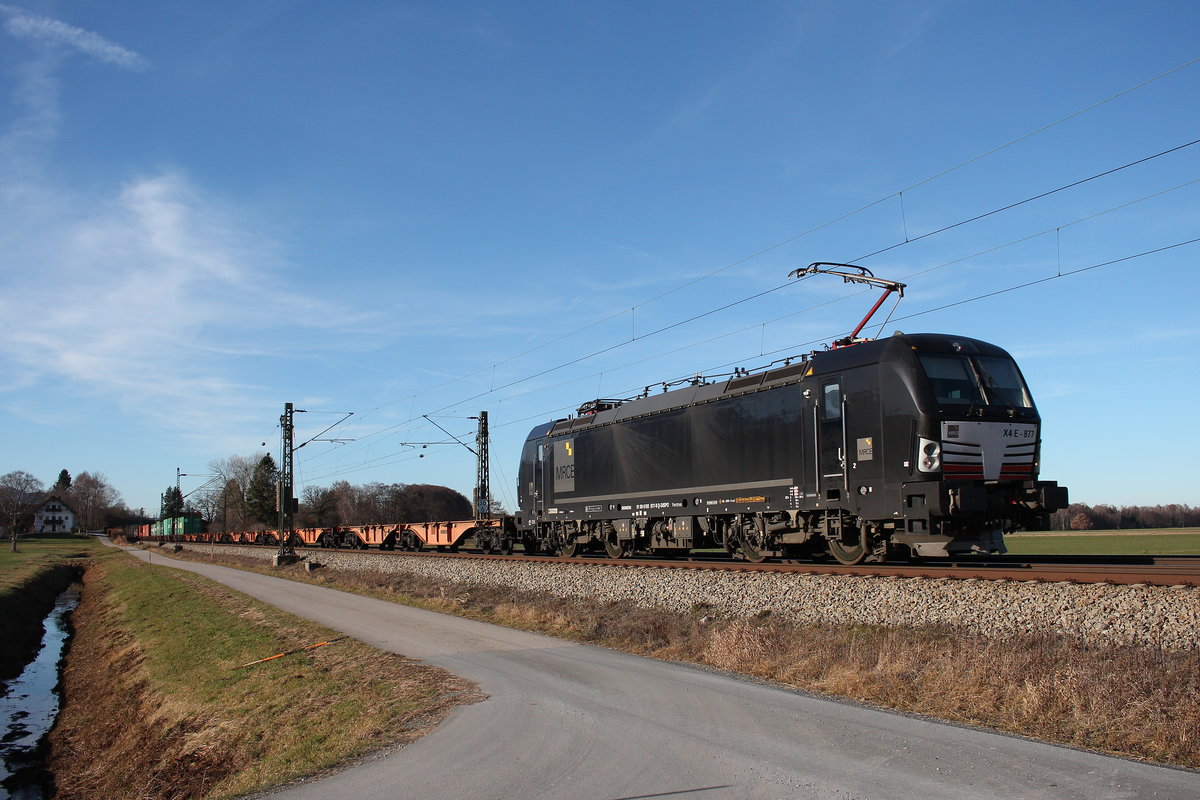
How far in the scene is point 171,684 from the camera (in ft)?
52.7

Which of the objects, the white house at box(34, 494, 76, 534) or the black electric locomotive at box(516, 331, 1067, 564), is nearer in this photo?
the black electric locomotive at box(516, 331, 1067, 564)

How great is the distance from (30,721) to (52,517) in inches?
6314

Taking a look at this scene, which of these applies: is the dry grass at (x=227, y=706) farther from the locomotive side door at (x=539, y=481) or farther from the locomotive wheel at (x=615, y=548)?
the locomotive side door at (x=539, y=481)

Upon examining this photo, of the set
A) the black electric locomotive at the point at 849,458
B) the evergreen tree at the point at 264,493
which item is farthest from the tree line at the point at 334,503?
the black electric locomotive at the point at 849,458

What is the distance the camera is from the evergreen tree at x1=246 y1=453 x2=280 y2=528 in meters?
110

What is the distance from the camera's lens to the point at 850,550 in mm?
16281

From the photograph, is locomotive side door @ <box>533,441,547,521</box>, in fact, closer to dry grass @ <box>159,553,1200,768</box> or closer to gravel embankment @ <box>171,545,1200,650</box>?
gravel embankment @ <box>171,545,1200,650</box>

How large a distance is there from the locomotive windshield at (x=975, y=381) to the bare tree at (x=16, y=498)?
384 feet

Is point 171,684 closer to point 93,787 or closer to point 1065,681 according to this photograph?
point 93,787

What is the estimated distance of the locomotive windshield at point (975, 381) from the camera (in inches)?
569

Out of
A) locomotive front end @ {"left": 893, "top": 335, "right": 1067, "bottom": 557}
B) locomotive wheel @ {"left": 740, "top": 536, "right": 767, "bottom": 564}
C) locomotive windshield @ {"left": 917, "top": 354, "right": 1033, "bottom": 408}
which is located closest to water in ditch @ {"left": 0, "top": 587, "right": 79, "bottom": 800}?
locomotive wheel @ {"left": 740, "top": 536, "right": 767, "bottom": 564}

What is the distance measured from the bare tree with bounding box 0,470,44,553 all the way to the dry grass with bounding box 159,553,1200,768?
376ft

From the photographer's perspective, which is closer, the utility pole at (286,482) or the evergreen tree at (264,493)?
the utility pole at (286,482)

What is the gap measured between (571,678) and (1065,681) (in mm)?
5964
